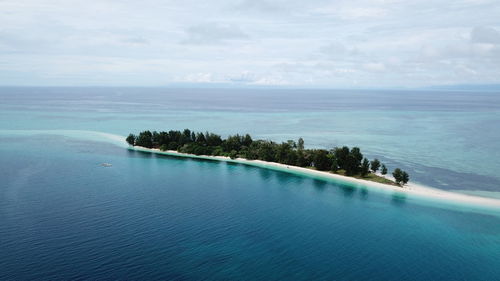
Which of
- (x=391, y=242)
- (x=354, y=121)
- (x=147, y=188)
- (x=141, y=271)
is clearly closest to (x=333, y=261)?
(x=391, y=242)

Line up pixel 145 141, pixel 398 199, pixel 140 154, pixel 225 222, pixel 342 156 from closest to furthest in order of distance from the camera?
pixel 225 222 < pixel 398 199 < pixel 342 156 < pixel 140 154 < pixel 145 141

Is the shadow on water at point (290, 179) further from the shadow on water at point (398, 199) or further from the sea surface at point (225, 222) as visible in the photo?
the sea surface at point (225, 222)

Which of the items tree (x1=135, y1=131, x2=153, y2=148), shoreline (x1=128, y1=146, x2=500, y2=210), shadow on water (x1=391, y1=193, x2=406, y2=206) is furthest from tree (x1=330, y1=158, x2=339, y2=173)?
tree (x1=135, y1=131, x2=153, y2=148)

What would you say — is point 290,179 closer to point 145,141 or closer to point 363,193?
point 363,193

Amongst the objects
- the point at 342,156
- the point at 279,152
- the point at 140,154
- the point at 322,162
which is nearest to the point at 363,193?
the point at 342,156

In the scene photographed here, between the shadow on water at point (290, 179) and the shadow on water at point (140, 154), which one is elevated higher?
the shadow on water at point (140, 154)

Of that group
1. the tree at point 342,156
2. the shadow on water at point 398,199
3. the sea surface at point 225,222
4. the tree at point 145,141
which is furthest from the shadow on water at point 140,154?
the shadow on water at point 398,199

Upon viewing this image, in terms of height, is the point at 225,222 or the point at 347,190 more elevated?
the point at 347,190

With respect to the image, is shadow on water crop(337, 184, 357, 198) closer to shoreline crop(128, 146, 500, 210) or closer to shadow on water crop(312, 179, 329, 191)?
shoreline crop(128, 146, 500, 210)

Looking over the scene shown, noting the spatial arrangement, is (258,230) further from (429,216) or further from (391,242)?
(429,216)
